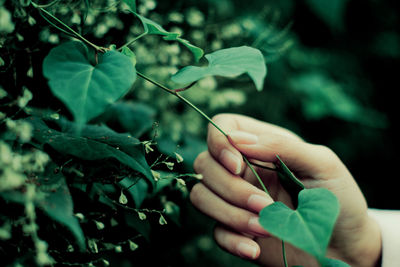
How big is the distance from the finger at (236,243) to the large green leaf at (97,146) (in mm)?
347

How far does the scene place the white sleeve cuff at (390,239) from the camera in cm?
86

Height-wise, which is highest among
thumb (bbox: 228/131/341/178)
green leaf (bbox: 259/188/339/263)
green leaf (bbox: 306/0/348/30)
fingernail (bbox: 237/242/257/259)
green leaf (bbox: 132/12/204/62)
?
green leaf (bbox: 132/12/204/62)

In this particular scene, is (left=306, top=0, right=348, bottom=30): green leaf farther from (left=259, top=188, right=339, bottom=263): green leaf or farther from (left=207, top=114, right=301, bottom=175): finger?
(left=259, top=188, right=339, bottom=263): green leaf

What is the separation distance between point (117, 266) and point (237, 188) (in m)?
0.36

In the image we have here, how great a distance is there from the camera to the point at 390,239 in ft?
2.86

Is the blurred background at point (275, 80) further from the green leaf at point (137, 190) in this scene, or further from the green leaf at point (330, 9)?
the green leaf at point (137, 190)

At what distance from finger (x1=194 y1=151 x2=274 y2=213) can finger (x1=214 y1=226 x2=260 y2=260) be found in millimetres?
72

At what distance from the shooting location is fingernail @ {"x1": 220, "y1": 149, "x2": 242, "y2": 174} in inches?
27.4

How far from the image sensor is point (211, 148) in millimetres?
759

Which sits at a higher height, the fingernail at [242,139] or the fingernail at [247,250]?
the fingernail at [242,139]

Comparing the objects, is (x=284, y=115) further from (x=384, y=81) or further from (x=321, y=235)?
(x=321, y=235)

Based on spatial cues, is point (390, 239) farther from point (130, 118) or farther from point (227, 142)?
point (130, 118)

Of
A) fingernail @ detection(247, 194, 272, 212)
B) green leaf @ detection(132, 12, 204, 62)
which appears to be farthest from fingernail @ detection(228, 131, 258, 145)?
green leaf @ detection(132, 12, 204, 62)

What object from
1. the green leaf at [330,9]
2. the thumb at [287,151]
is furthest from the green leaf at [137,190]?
the green leaf at [330,9]
